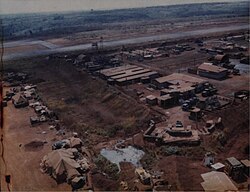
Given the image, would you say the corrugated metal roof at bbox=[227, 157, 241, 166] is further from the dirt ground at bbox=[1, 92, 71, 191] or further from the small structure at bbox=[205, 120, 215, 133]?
the dirt ground at bbox=[1, 92, 71, 191]

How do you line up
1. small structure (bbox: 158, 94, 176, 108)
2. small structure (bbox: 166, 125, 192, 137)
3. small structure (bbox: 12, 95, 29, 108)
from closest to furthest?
small structure (bbox: 166, 125, 192, 137) < small structure (bbox: 158, 94, 176, 108) < small structure (bbox: 12, 95, 29, 108)

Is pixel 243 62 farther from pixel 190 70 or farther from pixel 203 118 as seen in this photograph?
pixel 203 118

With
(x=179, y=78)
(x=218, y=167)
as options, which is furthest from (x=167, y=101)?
(x=218, y=167)

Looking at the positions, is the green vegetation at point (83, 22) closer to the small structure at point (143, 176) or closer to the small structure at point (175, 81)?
the small structure at point (175, 81)

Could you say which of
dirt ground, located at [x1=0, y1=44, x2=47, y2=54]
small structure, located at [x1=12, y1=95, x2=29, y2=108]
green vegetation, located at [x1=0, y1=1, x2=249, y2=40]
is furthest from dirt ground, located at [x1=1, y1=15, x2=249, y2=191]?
green vegetation, located at [x1=0, y1=1, x2=249, y2=40]

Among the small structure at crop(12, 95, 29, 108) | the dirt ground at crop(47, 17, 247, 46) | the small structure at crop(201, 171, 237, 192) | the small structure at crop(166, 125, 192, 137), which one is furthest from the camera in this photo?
the dirt ground at crop(47, 17, 247, 46)

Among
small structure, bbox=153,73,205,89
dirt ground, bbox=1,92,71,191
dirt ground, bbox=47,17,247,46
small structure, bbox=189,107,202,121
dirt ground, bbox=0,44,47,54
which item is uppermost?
dirt ground, bbox=47,17,247,46

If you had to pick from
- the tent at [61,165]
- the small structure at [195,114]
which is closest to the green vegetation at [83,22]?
the small structure at [195,114]

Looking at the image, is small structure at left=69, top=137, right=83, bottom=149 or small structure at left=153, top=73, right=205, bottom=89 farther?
small structure at left=153, top=73, right=205, bottom=89
